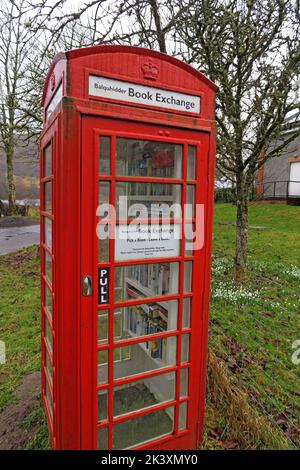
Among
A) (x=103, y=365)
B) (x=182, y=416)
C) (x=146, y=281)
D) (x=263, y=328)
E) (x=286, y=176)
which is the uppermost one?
(x=286, y=176)

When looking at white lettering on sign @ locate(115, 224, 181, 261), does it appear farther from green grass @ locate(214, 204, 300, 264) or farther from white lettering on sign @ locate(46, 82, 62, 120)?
green grass @ locate(214, 204, 300, 264)

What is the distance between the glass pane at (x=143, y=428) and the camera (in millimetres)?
2393

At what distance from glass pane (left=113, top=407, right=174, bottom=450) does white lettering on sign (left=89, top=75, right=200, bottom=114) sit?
221 cm

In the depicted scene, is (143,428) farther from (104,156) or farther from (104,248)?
(104,156)

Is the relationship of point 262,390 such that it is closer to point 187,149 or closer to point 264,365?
point 264,365

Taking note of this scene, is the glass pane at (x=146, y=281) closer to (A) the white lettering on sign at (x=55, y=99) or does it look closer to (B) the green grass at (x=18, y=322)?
(A) the white lettering on sign at (x=55, y=99)

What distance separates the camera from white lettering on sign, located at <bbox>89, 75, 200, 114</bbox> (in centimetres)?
195

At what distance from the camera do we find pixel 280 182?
21.8 m

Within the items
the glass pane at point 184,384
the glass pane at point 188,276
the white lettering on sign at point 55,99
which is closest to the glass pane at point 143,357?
the glass pane at point 184,384

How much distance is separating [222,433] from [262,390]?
A: 0.83 m

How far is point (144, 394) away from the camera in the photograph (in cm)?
273

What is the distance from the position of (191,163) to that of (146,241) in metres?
0.63

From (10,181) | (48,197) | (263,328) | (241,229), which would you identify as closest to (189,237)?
(48,197)
